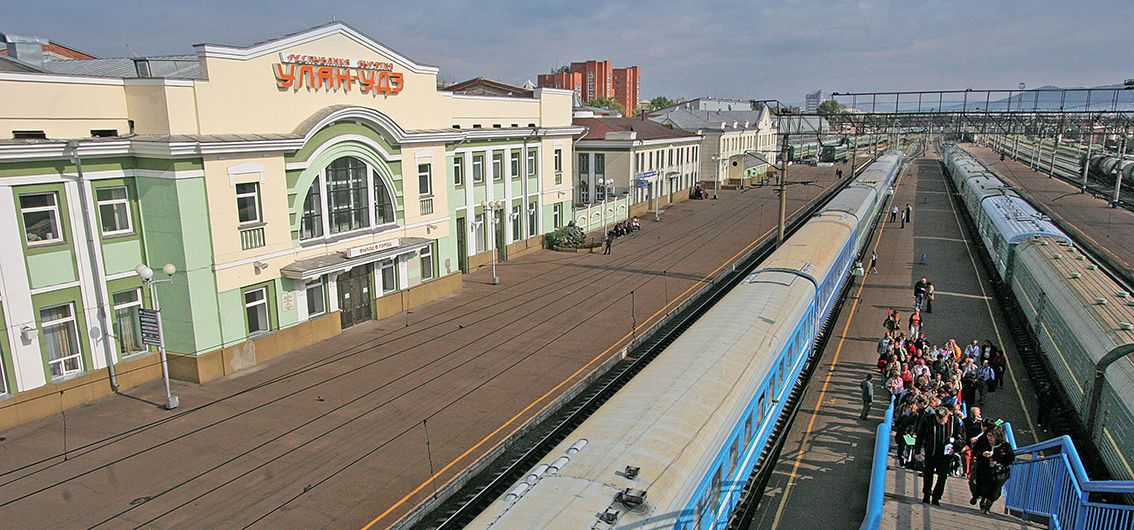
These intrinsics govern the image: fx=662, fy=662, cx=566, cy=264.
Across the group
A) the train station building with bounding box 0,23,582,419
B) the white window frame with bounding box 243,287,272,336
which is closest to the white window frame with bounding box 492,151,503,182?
the train station building with bounding box 0,23,582,419

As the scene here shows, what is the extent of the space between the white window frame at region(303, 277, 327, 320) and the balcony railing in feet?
7.19

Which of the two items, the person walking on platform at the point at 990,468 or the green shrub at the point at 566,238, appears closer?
the person walking on platform at the point at 990,468

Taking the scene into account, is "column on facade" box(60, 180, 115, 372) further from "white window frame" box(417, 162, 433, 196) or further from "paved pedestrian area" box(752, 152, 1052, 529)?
"paved pedestrian area" box(752, 152, 1052, 529)

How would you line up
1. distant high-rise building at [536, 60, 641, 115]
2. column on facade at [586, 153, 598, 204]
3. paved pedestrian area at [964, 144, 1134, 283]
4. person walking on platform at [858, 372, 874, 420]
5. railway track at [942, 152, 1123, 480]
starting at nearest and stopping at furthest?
railway track at [942, 152, 1123, 480] < person walking on platform at [858, 372, 874, 420] < paved pedestrian area at [964, 144, 1134, 283] < column on facade at [586, 153, 598, 204] < distant high-rise building at [536, 60, 641, 115]

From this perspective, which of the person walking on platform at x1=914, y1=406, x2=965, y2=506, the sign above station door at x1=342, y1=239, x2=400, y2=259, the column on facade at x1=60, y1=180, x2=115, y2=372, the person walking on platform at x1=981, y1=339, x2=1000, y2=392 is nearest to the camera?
the person walking on platform at x1=914, y1=406, x2=965, y2=506

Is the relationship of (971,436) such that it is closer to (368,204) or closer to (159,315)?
(159,315)

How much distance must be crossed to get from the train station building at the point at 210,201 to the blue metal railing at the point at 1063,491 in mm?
18757

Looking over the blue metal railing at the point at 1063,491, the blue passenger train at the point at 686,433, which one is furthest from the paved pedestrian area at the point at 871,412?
the blue passenger train at the point at 686,433

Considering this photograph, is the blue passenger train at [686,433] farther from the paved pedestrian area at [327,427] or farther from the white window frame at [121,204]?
the white window frame at [121,204]

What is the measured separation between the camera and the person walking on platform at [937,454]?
1102cm

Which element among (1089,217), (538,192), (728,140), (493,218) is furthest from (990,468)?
(728,140)

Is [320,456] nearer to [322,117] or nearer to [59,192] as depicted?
[59,192]

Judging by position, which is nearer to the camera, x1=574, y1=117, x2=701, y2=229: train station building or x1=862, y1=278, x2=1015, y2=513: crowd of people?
x1=862, y1=278, x2=1015, y2=513: crowd of people

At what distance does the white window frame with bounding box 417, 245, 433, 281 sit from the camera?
27.5 metres
